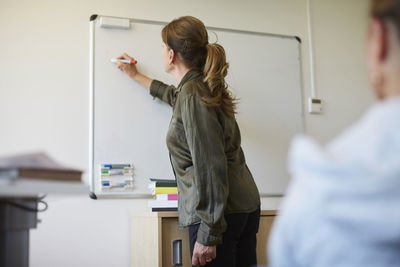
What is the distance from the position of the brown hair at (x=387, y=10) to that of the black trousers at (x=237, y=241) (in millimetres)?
1246

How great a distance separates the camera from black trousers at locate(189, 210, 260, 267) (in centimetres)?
170

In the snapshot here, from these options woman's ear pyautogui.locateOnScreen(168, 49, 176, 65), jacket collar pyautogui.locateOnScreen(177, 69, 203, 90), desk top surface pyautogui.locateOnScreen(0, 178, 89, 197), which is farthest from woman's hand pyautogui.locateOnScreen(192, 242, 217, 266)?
desk top surface pyautogui.locateOnScreen(0, 178, 89, 197)

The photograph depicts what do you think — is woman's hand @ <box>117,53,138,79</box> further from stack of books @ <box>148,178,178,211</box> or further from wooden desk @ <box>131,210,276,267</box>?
wooden desk @ <box>131,210,276,267</box>

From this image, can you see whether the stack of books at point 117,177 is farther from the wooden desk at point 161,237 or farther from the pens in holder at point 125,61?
the pens in holder at point 125,61

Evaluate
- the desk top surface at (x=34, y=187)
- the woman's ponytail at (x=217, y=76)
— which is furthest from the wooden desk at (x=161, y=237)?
the desk top surface at (x=34, y=187)

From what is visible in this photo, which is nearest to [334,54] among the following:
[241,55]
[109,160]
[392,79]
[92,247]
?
[241,55]

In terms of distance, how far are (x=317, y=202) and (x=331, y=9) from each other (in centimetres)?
298

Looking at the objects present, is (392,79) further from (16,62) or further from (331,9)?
(331,9)

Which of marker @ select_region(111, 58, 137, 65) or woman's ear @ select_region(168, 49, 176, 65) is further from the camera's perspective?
marker @ select_region(111, 58, 137, 65)

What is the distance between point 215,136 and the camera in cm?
172

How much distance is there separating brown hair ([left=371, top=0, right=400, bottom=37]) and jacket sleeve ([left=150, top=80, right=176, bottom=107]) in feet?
6.62

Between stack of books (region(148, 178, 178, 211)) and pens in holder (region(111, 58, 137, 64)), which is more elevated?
pens in holder (region(111, 58, 137, 64))

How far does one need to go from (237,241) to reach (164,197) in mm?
520

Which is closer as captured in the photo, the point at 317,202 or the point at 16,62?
the point at 317,202
